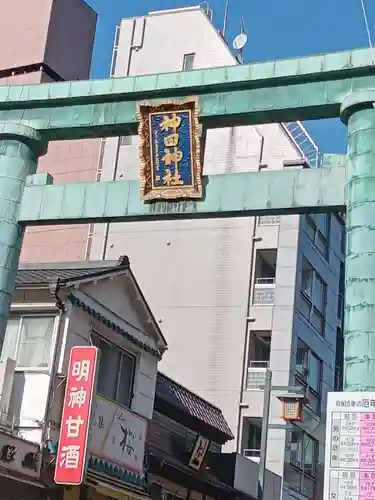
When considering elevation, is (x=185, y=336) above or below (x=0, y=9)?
below

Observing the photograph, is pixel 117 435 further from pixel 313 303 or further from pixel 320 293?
pixel 320 293

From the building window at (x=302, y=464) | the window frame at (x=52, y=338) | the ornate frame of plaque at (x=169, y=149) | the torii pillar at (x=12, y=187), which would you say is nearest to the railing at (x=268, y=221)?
the building window at (x=302, y=464)

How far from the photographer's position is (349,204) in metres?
8.98

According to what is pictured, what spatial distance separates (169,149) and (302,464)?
1941cm

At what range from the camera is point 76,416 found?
46.5 ft

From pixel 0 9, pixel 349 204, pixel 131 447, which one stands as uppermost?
pixel 0 9

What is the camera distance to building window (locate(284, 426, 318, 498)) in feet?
86.1

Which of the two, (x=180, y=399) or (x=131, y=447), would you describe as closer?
(x=131, y=447)

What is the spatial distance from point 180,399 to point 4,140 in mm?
10973

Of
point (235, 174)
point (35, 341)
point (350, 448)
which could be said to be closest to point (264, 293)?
point (35, 341)

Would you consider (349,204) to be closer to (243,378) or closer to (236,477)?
(236,477)

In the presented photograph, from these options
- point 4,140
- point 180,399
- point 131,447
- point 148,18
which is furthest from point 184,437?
point 148,18

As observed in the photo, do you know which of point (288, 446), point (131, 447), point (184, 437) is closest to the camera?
point (131, 447)

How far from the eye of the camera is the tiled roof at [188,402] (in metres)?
19.7
